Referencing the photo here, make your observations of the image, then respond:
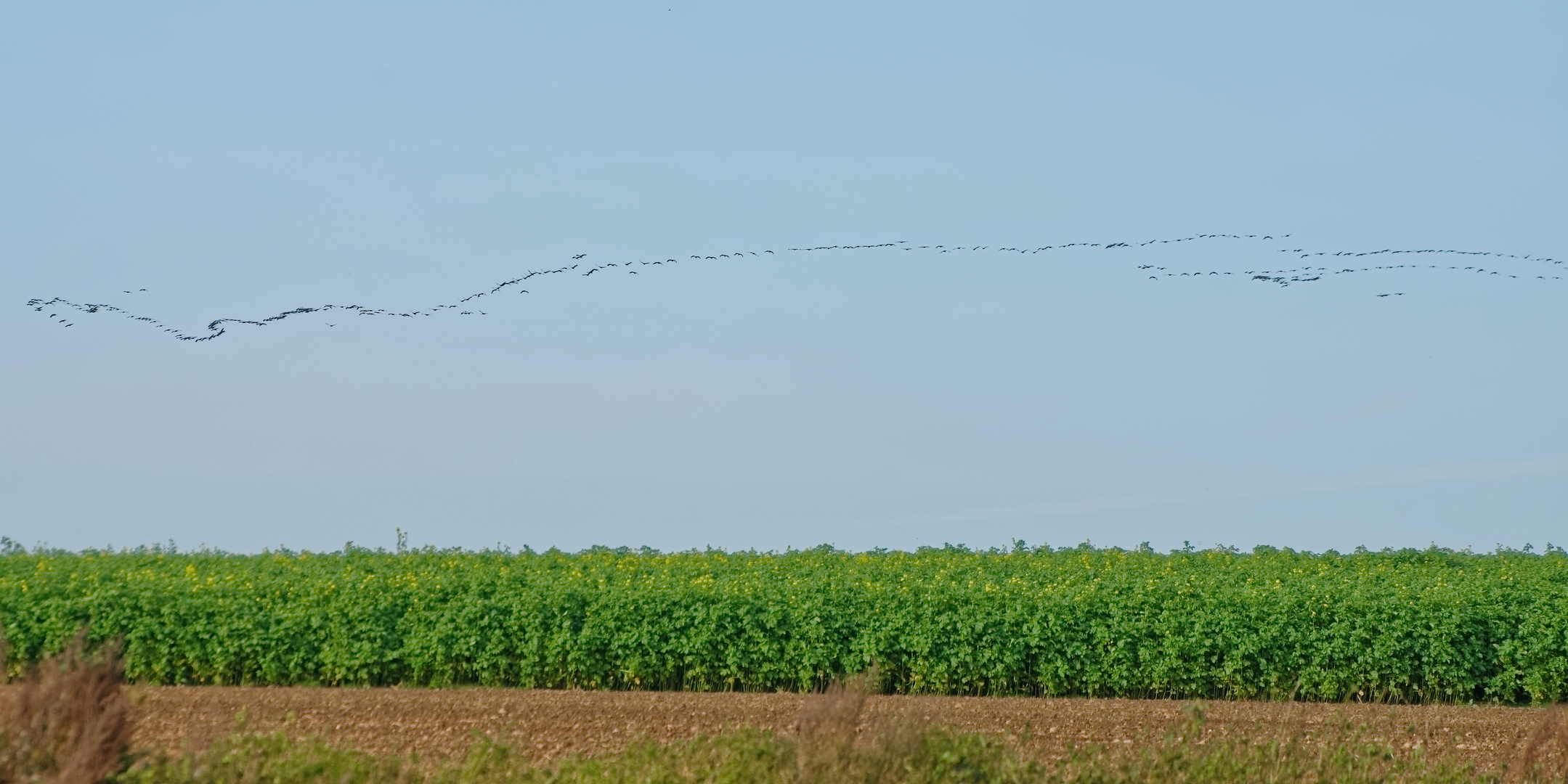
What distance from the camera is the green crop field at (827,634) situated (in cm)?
1171

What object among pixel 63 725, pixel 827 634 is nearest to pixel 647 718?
pixel 827 634

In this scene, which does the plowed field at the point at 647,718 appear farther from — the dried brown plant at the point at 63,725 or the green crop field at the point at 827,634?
the dried brown plant at the point at 63,725

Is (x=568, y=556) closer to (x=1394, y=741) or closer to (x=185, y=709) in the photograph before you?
(x=185, y=709)

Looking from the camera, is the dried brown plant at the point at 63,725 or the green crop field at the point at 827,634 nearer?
the dried brown plant at the point at 63,725

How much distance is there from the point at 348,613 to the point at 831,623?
168 inches

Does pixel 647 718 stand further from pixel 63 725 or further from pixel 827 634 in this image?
pixel 63 725

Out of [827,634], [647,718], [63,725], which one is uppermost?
[63,725]

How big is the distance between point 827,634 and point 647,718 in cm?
253

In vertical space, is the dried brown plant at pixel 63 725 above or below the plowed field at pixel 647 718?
above

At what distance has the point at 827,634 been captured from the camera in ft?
38.3

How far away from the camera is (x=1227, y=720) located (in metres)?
10.0

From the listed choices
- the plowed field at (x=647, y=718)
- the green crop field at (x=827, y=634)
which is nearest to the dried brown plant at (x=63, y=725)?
Answer: the plowed field at (x=647, y=718)

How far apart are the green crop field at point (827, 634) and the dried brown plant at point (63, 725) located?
17.6ft

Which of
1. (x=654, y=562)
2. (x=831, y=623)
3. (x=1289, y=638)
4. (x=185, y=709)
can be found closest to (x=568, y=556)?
(x=654, y=562)
